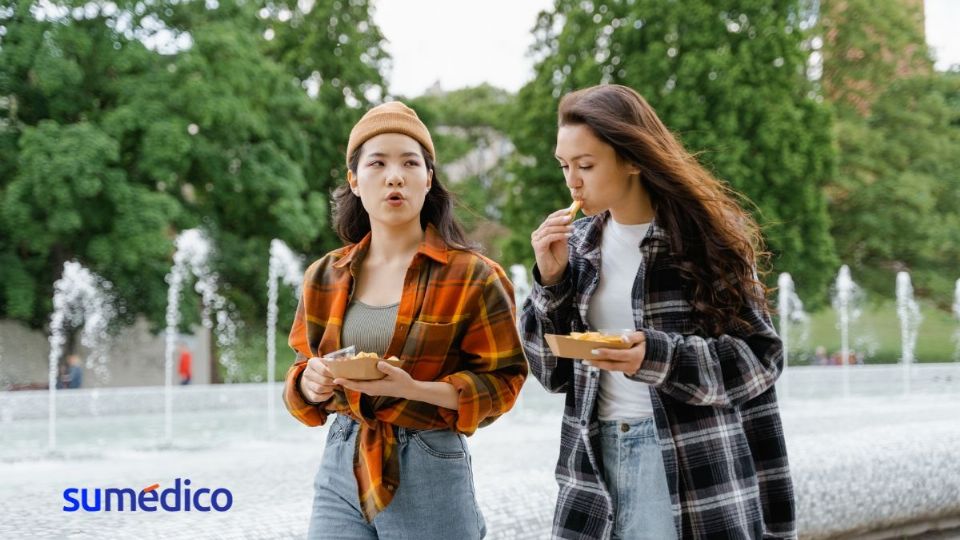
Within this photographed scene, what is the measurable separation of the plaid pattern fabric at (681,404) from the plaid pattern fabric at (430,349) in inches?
4.3

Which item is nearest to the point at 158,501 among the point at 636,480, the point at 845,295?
the point at 636,480

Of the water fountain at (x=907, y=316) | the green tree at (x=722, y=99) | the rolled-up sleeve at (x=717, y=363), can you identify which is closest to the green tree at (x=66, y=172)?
the green tree at (x=722, y=99)

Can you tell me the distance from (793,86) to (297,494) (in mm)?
19408

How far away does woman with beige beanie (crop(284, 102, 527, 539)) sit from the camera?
7.09ft

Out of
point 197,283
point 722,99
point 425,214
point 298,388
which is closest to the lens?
point 298,388

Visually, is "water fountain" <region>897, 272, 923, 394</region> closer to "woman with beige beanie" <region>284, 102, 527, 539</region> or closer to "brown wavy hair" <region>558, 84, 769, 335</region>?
"brown wavy hair" <region>558, 84, 769, 335</region>

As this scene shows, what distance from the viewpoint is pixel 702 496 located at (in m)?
2.15

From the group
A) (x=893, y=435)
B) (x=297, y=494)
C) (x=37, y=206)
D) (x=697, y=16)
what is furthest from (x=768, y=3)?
(x=297, y=494)

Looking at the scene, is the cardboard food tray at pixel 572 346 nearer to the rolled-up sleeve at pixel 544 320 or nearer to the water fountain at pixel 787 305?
the rolled-up sleeve at pixel 544 320

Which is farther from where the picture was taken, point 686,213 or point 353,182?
point 353,182

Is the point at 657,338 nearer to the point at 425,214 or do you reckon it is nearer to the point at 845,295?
the point at 425,214

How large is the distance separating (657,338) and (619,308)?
7.8 inches

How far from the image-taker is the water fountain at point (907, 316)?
76.4 feet

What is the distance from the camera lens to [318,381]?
7.00 ft
